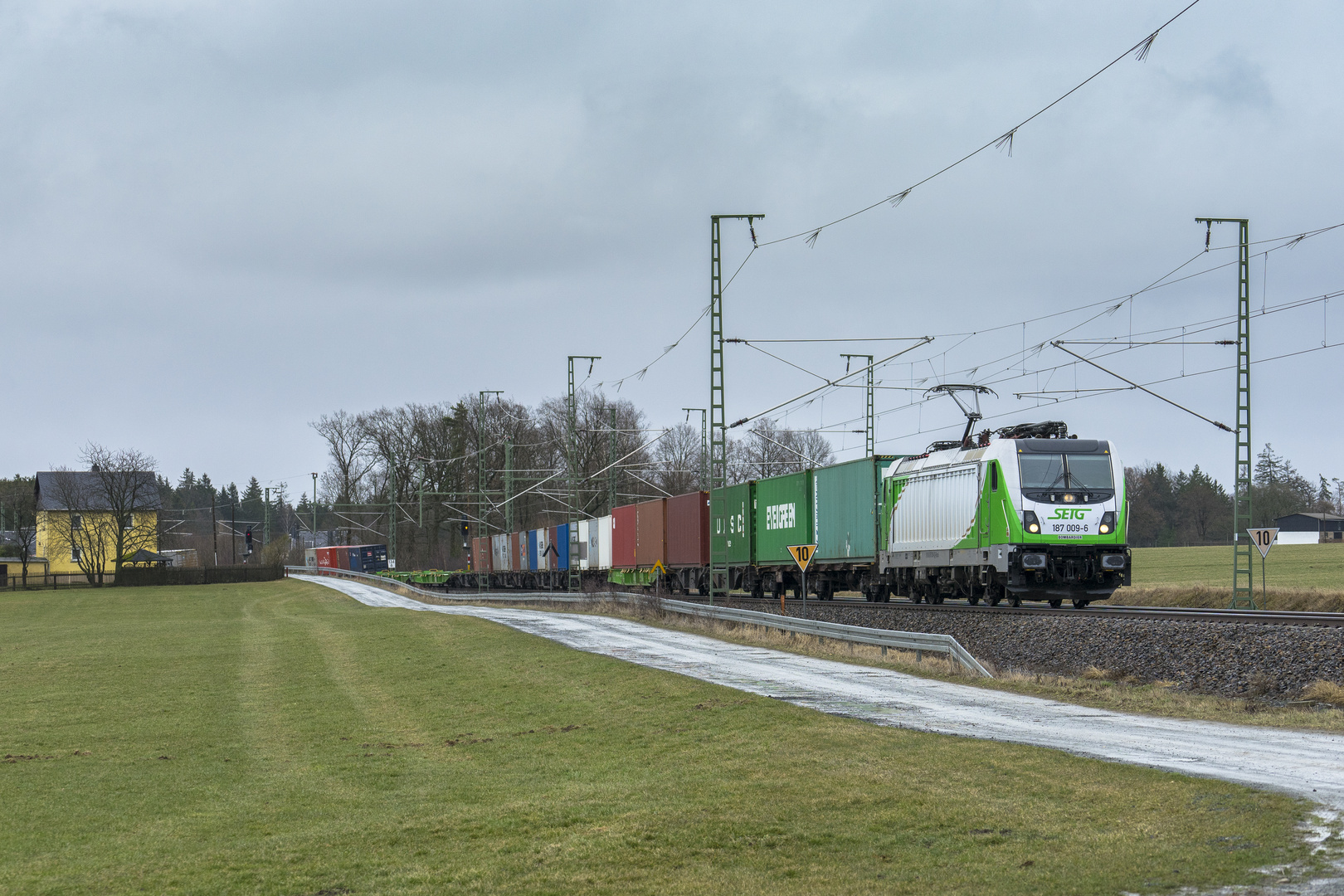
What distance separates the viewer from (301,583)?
85875mm

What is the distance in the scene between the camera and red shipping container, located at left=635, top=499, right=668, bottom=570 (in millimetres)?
46031

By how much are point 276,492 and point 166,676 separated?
127 meters

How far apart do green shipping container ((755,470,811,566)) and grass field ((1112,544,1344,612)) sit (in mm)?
9567

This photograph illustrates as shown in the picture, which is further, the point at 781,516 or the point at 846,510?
the point at 781,516

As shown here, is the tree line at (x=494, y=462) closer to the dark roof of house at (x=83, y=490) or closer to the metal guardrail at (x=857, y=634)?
the dark roof of house at (x=83, y=490)

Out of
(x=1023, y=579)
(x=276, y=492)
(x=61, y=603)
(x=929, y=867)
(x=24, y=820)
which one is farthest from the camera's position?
(x=276, y=492)

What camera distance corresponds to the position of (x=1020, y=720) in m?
14.1

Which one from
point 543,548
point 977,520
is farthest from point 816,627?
point 543,548

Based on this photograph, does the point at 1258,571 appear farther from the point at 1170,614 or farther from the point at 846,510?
the point at 1170,614

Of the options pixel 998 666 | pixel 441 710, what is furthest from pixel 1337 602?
pixel 441 710

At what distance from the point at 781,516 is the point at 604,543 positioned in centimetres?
1873

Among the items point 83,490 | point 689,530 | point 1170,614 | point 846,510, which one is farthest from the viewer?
point 83,490

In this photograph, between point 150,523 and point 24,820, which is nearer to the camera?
point 24,820

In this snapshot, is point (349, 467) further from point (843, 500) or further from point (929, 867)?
point (929, 867)
